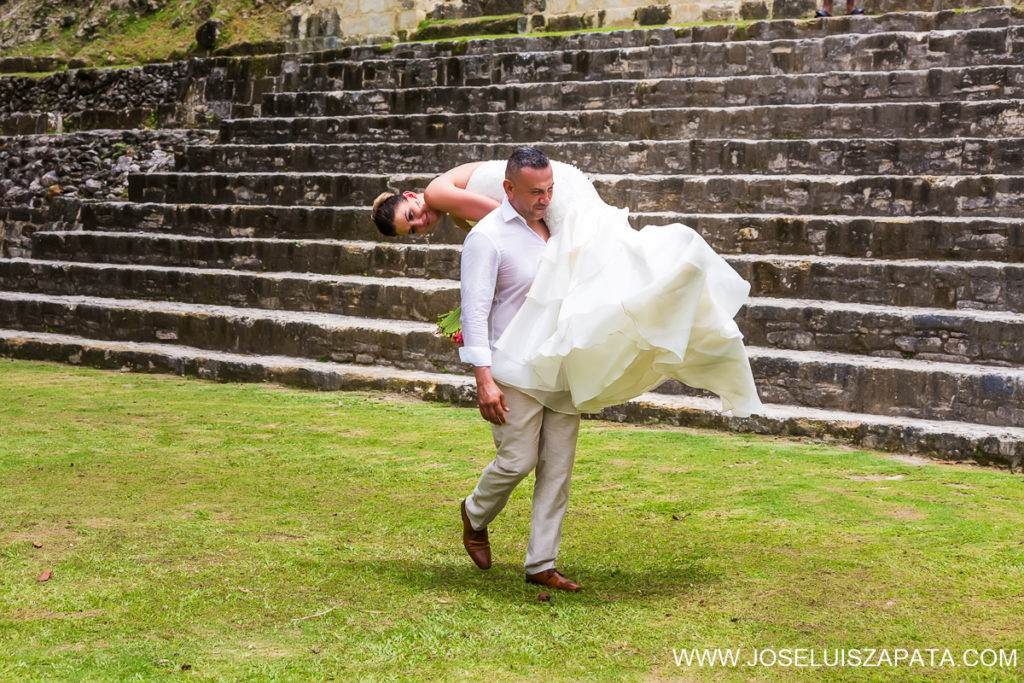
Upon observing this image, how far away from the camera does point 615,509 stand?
177 inches

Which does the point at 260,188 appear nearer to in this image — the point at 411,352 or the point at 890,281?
the point at 411,352

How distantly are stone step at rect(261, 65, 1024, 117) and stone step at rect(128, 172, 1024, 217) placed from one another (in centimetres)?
128

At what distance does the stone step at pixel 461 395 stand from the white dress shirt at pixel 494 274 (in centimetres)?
282

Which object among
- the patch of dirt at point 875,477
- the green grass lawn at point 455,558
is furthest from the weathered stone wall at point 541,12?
the patch of dirt at point 875,477

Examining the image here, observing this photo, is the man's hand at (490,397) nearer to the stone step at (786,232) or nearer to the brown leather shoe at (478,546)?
the brown leather shoe at (478,546)


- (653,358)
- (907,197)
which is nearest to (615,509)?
(653,358)

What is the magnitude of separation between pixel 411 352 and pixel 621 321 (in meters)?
4.43

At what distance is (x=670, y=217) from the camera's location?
25.2ft

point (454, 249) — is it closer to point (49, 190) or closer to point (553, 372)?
point (553, 372)

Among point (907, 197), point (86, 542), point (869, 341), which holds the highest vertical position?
point (907, 197)

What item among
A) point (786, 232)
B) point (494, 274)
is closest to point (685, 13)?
point (786, 232)

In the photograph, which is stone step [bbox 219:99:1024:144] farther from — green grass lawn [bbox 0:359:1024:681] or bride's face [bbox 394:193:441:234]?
bride's face [bbox 394:193:441:234]

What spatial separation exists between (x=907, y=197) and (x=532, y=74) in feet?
14.5

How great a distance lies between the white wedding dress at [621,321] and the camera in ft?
10.5
